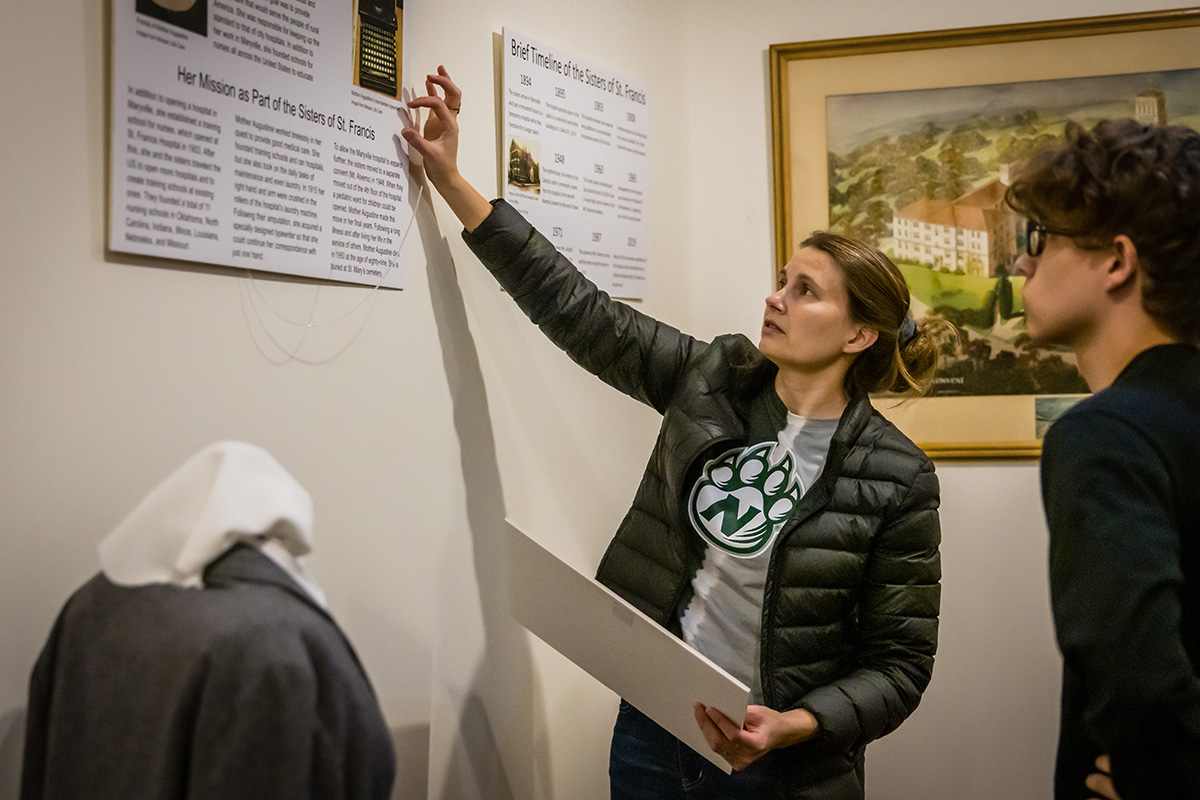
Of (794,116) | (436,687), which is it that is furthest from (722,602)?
(794,116)

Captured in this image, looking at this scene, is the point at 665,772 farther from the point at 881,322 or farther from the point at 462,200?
the point at 462,200

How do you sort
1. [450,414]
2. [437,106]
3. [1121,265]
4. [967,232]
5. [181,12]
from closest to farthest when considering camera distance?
1. [1121,265]
2. [181,12]
3. [437,106]
4. [450,414]
5. [967,232]

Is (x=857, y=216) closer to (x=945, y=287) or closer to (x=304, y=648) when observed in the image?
(x=945, y=287)

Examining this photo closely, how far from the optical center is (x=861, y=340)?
160 cm

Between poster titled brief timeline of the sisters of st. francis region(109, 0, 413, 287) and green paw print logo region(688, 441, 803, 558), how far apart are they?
2.01 feet

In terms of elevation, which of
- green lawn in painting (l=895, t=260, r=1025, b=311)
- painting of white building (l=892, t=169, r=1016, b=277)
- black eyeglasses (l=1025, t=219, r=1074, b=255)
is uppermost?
painting of white building (l=892, t=169, r=1016, b=277)

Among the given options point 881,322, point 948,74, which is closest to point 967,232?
point 948,74

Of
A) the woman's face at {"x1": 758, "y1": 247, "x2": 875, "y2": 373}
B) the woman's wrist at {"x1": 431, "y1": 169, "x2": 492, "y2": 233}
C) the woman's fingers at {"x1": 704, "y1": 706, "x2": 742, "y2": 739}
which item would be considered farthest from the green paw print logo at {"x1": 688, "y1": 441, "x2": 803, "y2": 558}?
the woman's wrist at {"x1": 431, "y1": 169, "x2": 492, "y2": 233}

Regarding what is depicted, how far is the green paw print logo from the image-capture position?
4.94ft

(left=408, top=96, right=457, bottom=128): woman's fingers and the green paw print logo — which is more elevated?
(left=408, top=96, right=457, bottom=128): woman's fingers

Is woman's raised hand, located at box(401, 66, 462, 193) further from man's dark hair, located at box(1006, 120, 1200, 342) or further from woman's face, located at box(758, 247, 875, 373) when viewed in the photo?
man's dark hair, located at box(1006, 120, 1200, 342)

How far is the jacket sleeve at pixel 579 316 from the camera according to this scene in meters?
1.53

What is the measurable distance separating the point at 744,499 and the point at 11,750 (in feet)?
3.41

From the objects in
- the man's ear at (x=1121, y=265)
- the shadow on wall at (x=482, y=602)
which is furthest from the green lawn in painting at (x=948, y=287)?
the man's ear at (x=1121, y=265)
